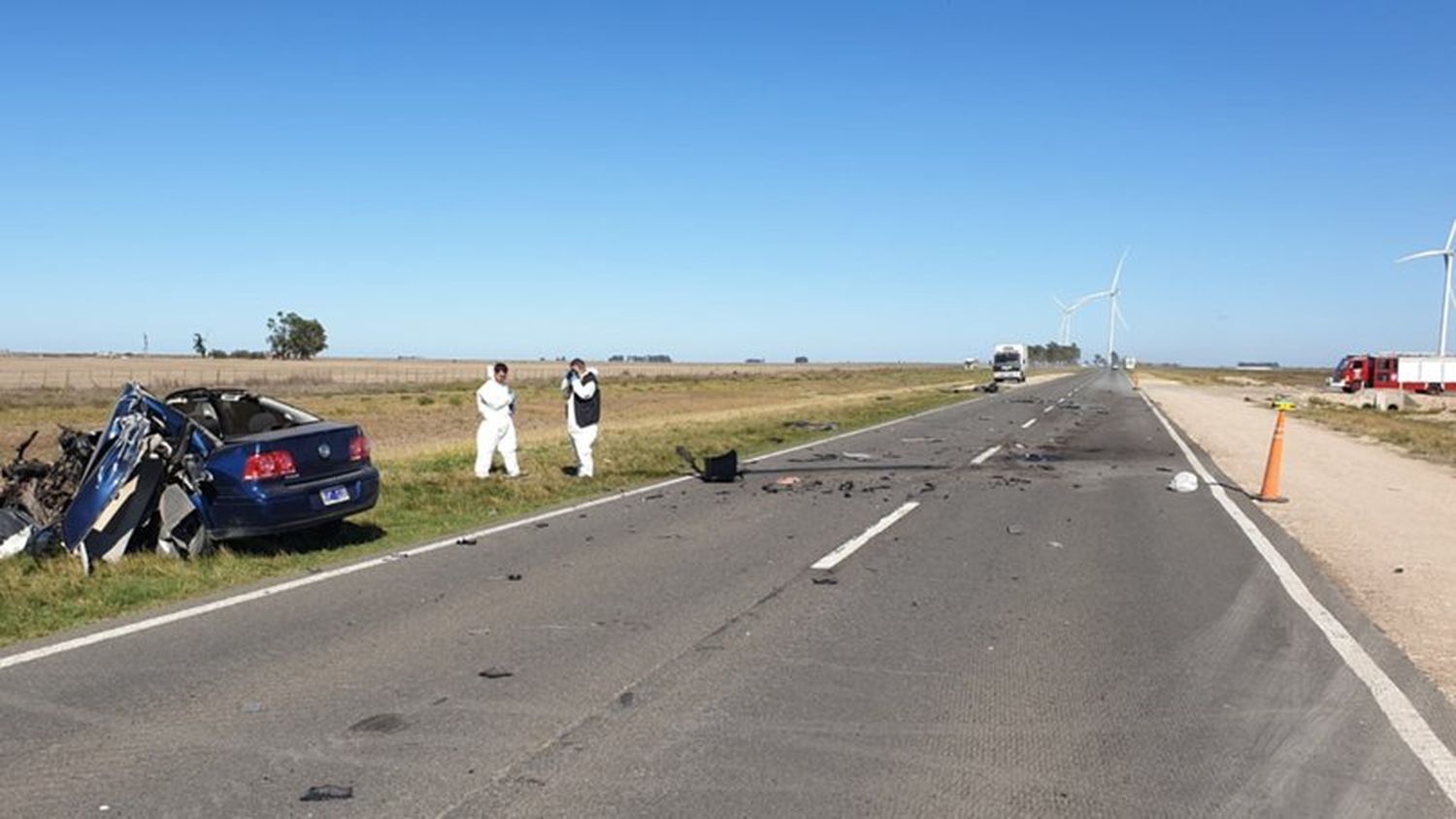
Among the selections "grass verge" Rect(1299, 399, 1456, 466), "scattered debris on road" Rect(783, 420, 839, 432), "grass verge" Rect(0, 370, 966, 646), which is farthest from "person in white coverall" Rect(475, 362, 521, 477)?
"grass verge" Rect(1299, 399, 1456, 466)

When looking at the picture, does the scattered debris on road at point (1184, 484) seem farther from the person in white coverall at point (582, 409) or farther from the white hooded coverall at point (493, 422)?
the white hooded coverall at point (493, 422)

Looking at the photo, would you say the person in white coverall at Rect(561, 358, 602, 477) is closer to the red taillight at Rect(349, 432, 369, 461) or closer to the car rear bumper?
the red taillight at Rect(349, 432, 369, 461)

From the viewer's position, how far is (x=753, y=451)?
21250mm

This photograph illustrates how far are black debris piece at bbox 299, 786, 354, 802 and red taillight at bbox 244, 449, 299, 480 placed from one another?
4.75 metres

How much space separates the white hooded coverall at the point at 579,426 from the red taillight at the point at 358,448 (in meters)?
5.75

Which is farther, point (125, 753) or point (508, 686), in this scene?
point (508, 686)

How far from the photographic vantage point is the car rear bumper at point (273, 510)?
27.2 ft

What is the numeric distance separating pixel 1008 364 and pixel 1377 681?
7176 centimetres

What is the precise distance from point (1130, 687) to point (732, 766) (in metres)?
2.36

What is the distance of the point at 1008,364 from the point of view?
75375mm

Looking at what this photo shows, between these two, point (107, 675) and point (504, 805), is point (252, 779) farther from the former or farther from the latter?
point (107, 675)

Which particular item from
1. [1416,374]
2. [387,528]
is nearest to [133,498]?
[387,528]

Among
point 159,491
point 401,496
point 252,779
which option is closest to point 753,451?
point 401,496

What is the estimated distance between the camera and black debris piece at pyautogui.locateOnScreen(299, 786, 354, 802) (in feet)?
13.3
